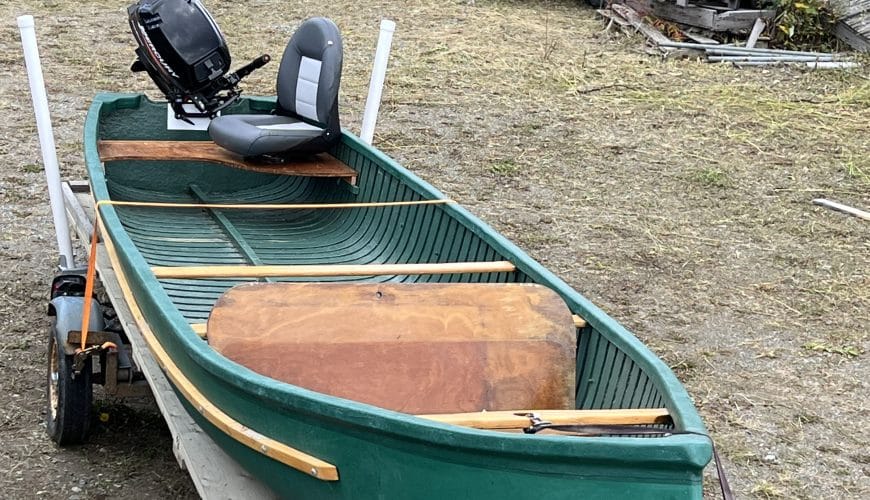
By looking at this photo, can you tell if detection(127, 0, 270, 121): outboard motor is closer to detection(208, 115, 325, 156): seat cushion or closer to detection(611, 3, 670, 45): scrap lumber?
detection(208, 115, 325, 156): seat cushion

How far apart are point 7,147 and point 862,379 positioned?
20.6 feet

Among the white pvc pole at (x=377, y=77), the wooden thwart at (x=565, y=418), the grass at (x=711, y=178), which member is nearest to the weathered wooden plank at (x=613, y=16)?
the grass at (x=711, y=178)

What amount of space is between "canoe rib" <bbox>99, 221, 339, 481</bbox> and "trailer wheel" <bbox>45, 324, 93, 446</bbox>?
1.60 ft

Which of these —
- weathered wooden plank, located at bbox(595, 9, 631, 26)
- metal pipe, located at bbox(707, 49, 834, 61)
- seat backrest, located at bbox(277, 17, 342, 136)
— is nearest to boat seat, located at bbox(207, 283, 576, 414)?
seat backrest, located at bbox(277, 17, 342, 136)

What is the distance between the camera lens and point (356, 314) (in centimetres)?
341

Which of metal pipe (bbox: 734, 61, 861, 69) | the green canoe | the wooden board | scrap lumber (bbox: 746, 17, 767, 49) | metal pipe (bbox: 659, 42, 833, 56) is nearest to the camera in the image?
the green canoe

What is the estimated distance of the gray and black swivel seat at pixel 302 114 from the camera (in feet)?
18.6

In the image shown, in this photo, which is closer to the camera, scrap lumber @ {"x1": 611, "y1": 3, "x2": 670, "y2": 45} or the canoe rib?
the canoe rib

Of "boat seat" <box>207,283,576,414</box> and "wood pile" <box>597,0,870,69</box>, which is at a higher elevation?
"wood pile" <box>597,0,870,69</box>

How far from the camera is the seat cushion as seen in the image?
5645 mm

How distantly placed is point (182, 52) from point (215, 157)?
0.62m

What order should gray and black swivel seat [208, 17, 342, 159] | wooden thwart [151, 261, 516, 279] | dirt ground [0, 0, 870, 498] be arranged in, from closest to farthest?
wooden thwart [151, 261, 516, 279] < dirt ground [0, 0, 870, 498] < gray and black swivel seat [208, 17, 342, 159]

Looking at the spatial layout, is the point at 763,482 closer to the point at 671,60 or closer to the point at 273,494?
the point at 273,494

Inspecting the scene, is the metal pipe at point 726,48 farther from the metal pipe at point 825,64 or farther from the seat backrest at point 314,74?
the seat backrest at point 314,74
